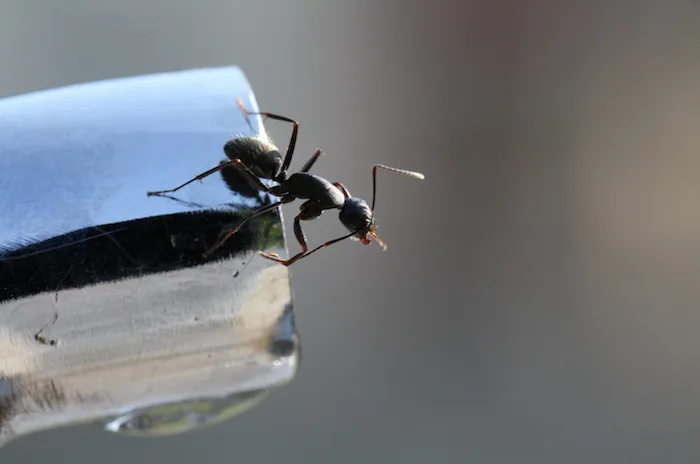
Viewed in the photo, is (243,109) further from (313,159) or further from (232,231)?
(313,159)

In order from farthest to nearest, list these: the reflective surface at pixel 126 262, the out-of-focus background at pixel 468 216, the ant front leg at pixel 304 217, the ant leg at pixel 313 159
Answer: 1. the out-of-focus background at pixel 468 216
2. the ant leg at pixel 313 159
3. the ant front leg at pixel 304 217
4. the reflective surface at pixel 126 262

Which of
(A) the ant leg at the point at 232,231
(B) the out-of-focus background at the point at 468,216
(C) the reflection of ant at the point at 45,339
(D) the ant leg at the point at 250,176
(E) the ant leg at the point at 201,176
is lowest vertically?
(B) the out-of-focus background at the point at 468,216

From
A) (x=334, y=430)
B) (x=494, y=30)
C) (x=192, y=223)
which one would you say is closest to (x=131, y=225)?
Answer: (x=192, y=223)

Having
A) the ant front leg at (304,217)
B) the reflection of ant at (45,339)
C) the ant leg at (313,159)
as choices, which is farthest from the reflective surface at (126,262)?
the ant leg at (313,159)

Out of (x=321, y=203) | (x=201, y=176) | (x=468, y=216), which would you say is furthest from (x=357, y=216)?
(x=468, y=216)

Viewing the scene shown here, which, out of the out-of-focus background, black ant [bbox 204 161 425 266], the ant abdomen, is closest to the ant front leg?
black ant [bbox 204 161 425 266]

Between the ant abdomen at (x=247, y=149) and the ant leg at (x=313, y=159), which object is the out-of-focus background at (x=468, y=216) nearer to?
the ant leg at (x=313, y=159)

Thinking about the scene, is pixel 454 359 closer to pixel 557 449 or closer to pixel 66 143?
pixel 557 449
